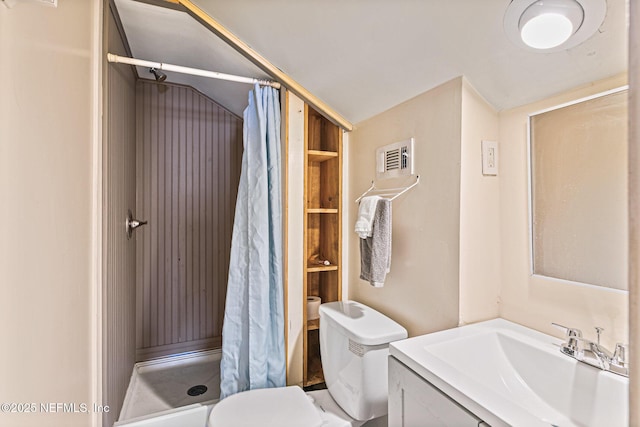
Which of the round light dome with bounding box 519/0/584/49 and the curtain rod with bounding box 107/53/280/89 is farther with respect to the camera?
the curtain rod with bounding box 107/53/280/89

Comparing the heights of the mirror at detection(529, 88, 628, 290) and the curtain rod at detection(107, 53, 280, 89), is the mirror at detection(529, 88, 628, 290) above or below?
below

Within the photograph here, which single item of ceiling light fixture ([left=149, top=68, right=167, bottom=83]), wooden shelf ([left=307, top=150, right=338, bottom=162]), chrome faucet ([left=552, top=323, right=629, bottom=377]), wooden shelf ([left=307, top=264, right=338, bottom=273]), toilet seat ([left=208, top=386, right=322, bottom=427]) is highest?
ceiling light fixture ([left=149, top=68, right=167, bottom=83])

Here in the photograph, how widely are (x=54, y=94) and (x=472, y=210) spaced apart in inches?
50.0

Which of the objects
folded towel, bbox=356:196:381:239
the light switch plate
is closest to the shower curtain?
folded towel, bbox=356:196:381:239

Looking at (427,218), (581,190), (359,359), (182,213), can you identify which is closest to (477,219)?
(427,218)

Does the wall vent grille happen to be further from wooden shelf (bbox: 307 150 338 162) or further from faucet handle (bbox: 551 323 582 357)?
faucet handle (bbox: 551 323 582 357)

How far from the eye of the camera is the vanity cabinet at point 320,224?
1.67m

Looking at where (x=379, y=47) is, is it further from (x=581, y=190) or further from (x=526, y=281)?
(x=526, y=281)

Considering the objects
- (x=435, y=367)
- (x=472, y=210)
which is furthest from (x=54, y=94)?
(x=472, y=210)

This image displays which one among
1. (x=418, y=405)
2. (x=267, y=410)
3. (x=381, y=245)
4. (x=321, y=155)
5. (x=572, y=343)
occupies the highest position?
(x=321, y=155)

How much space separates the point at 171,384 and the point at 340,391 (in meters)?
1.23

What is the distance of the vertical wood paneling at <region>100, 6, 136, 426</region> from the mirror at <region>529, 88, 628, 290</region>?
5.33ft

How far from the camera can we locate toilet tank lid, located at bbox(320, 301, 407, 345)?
116 centimetres

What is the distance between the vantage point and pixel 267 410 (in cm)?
123
